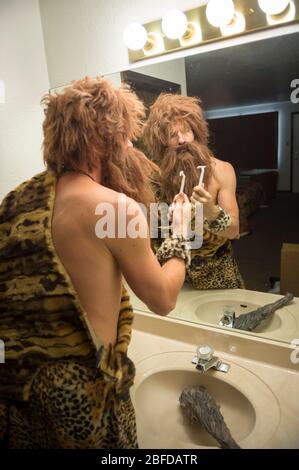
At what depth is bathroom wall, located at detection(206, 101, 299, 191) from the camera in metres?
0.99

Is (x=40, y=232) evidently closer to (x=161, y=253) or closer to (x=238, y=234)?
(x=161, y=253)

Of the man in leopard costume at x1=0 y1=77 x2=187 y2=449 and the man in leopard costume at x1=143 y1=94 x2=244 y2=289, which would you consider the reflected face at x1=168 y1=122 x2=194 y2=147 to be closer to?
the man in leopard costume at x1=143 y1=94 x2=244 y2=289

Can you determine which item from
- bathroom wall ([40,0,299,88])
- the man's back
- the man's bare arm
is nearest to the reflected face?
the man's bare arm

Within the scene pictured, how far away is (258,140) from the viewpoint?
1.03 metres

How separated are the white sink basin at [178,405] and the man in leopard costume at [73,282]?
218 mm

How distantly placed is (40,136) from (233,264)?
3.65 feet

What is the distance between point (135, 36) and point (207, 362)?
3.86 feet

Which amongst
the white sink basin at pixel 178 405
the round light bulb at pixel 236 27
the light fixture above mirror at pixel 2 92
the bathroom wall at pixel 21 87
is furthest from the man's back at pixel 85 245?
the light fixture above mirror at pixel 2 92

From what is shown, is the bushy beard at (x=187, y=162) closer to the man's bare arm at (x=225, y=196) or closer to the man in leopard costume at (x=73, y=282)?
the man's bare arm at (x=225, y=196)

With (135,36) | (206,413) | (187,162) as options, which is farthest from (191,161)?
(206,413)

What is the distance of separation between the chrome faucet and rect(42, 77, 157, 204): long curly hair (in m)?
0.63

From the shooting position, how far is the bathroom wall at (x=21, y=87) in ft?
4.94

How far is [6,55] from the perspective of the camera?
1.57 metres

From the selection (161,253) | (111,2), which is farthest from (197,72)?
(161,253)
